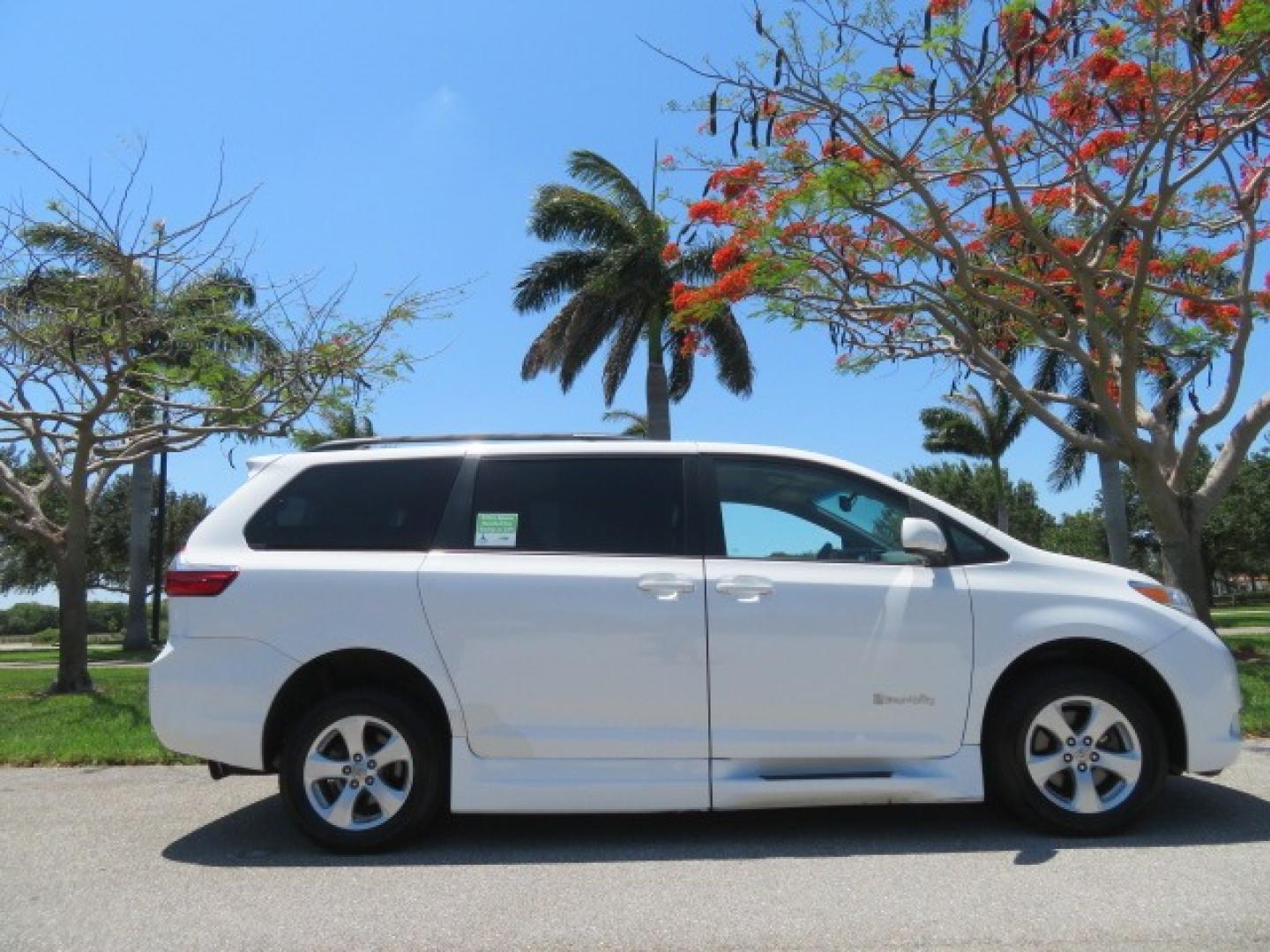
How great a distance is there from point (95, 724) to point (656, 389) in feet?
51.0

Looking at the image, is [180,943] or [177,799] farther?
[177,799]

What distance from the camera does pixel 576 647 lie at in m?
4.75

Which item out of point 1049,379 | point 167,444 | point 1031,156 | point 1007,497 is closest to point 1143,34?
point 1031,156

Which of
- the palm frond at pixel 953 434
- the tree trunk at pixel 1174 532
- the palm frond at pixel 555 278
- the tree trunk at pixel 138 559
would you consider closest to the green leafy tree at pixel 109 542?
the tree trunk at pixel 138 559

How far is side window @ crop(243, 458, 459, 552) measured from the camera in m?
5.07

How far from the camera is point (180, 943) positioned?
3689 mm

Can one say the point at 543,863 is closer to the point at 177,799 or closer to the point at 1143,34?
the point at 177,799

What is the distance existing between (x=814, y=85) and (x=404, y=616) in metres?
9.13

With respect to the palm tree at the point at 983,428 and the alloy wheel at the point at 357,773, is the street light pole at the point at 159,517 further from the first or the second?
the palm tree at the point at 983,428

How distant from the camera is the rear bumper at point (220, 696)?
4805mm

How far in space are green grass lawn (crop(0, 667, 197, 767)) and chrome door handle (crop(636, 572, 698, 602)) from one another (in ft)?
13.8

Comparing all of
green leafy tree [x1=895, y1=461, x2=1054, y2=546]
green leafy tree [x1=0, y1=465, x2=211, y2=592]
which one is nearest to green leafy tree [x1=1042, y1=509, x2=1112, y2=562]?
green leafy tree [x1=895, y1=461, x2=1054, y2=546]

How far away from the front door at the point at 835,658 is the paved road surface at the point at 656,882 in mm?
511

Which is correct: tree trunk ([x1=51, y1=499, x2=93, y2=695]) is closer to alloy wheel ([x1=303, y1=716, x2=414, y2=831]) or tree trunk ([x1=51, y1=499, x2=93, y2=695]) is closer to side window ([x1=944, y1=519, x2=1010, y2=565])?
alloy wheel ([x1=303, y1=716, x2=414, y2=831])
